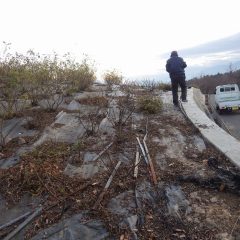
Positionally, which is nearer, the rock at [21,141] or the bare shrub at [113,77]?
the rock at [21,141]

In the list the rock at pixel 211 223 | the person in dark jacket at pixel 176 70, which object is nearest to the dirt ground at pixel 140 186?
the rock at pixel 211 223

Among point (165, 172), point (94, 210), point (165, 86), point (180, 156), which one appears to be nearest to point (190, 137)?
point (180, 156)

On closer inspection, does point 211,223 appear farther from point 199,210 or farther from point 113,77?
point 113,77

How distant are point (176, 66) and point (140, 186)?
830 centimetres

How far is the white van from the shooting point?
843 inches

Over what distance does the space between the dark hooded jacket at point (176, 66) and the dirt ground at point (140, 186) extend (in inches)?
217

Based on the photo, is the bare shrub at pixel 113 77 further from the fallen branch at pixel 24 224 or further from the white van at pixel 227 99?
the fallen branch at pixel 24 224

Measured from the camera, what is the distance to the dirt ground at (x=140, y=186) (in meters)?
4.92

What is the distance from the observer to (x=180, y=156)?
24.6 feet

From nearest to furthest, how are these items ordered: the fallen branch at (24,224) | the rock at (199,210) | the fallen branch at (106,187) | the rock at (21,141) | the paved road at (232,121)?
the fallen branch at (24,224)
the rock at (199,210)
the fallen branch at (106,187)
the rock at (21,141)
the paved road at (232,121)

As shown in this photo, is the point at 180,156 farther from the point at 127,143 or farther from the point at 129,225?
the point at 129,225

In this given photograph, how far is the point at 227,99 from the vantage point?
22250 millimetres

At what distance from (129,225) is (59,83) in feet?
30.2

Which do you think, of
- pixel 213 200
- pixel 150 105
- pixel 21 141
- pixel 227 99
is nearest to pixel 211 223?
pixel 213 200
